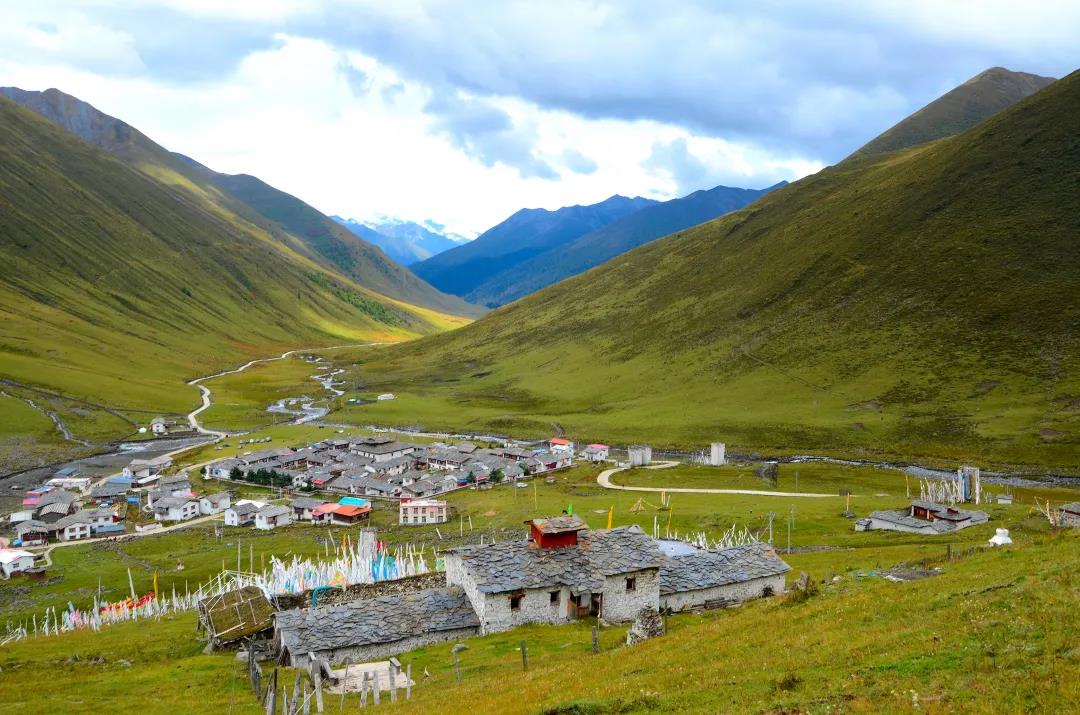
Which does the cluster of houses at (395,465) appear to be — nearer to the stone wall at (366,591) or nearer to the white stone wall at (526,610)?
the stone wall at (366,591)

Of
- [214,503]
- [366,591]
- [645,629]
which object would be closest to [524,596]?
[645,629]

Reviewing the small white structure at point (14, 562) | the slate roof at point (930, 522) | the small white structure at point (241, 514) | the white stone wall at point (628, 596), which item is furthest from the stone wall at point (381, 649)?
the small white structure at point (241, 514)

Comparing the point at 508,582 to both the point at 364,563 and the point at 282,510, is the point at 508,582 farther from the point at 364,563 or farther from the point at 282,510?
the point at 282,510

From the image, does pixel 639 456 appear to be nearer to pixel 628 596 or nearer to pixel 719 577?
pixel 719 577

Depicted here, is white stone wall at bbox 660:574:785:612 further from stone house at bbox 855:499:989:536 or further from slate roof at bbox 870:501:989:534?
slate roof at bbox 870:501:989:534

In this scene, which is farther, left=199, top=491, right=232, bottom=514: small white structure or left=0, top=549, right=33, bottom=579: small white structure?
left=199, top=491, right=232, bottom=514: small white structure

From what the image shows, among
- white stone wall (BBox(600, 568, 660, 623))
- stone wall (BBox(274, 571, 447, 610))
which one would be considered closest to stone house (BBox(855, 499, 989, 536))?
white stone wall (BBox(600, 568, 660, 623))

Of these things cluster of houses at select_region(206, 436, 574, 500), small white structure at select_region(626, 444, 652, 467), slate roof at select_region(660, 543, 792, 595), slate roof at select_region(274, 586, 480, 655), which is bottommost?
cluster of houses at select_region(206, 436, 574, 500)

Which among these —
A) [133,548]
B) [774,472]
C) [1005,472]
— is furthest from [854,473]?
[133,548]
